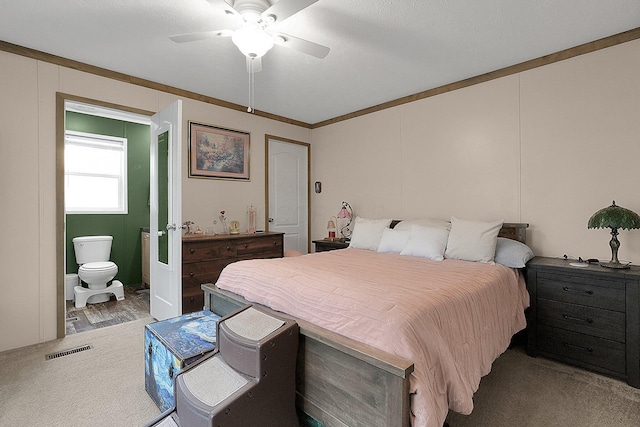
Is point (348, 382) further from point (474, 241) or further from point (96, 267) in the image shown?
point (96, 267)

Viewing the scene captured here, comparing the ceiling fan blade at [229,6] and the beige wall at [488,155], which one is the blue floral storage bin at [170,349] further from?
the ceiling fan blade at [229,6]

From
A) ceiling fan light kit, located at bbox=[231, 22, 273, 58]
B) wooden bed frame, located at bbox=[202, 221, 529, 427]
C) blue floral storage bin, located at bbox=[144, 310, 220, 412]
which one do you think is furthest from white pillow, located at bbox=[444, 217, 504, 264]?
ceiling fan light kit, located at bbox=[231, 22, 273, 58]

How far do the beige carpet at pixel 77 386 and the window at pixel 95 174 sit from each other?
2.25m

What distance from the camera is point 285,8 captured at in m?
1.82

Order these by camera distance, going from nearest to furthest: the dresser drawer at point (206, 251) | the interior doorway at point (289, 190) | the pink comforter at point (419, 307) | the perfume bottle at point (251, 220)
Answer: the pink comforter at point (419, 307), the dresser drawer at point (206, 251), the perfume bottle at point (251, 220), the interior doorway at point (289, 190)

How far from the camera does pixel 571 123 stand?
110 inches

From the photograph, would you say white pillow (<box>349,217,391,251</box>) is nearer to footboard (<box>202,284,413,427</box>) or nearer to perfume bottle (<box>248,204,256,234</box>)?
perfume bottle (<box>248,204,256,234</box>)

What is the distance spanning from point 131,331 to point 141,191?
2.50m

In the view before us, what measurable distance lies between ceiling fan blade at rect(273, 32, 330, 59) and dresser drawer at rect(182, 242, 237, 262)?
7.21ft

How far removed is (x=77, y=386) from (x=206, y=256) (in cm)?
153

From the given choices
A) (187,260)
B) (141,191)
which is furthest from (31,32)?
(141,191)

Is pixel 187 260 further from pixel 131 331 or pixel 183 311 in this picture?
pixel 131 331

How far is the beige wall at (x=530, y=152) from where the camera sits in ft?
8.46

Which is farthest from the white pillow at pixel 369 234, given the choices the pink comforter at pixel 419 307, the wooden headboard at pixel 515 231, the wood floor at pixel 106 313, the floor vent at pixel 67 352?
the floor vent at pixel 67 352
